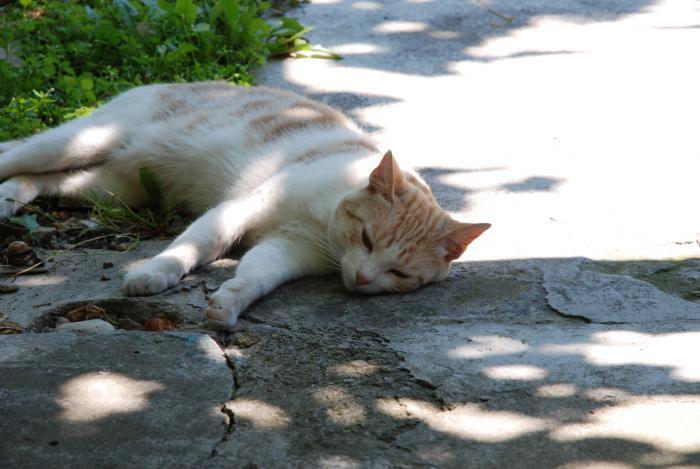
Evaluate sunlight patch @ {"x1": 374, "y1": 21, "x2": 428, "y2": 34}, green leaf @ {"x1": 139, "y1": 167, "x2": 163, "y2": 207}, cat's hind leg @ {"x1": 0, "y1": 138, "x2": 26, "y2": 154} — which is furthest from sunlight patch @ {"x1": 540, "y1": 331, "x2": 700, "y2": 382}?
sunlight patch @ {"x1": 374, "y1": 21, "x2": 428, "y2": 34}

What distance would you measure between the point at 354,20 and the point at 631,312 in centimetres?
427

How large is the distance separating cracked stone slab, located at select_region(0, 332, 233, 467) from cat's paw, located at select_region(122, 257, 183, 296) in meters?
0.48

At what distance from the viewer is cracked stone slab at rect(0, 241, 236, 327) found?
319 cm

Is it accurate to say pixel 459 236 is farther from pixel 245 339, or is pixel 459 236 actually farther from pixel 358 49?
pixel 358 49

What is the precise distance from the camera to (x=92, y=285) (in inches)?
134

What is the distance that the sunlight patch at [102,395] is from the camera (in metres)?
2.31

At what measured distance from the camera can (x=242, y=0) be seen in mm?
6402

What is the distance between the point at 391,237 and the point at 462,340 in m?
0.65

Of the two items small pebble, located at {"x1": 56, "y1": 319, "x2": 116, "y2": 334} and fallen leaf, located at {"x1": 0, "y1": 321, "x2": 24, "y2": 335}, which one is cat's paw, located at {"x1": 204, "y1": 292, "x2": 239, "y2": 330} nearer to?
small pebble, located at {"x1": 56, "y1": 319, "x2": 116, "y2": 334}

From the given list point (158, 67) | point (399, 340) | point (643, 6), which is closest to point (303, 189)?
point (399, 340)

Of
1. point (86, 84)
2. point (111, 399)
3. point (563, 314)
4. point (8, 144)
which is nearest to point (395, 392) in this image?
point (111, 399)

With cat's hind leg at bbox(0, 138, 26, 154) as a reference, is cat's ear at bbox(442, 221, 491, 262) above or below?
below

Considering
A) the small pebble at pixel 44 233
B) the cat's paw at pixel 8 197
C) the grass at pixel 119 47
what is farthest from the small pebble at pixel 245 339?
the grass at pixel 119 47

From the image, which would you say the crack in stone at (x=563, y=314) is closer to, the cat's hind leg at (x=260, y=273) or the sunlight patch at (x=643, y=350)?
the sunlight patch at (x=643, y=350)
